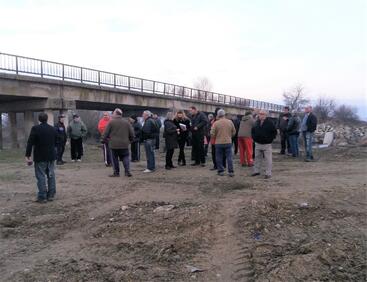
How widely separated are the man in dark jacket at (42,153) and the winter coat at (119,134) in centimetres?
276

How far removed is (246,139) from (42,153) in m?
6.51

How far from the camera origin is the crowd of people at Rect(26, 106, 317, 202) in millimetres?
8656

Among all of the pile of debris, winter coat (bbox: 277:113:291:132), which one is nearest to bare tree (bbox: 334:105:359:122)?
the pile of debris

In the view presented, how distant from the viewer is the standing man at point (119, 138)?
37.3 ft

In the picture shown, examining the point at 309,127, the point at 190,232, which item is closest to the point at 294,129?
the point at 309,127

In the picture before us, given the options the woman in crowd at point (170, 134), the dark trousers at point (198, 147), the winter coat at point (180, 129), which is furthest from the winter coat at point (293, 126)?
the woman in crowd at point (170, 134)

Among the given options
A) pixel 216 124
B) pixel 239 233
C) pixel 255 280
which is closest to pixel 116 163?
pixel 216 124

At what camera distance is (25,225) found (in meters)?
7.16

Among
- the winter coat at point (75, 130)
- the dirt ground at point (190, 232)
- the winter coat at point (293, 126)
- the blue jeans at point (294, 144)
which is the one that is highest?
the winter coat at point (293, 126)

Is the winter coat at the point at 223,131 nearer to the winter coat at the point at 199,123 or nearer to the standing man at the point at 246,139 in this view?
the standing man at the point at 246,139

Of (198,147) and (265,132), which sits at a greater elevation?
(265,132)

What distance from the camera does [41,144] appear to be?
8547mm

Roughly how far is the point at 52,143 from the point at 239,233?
4517 mm

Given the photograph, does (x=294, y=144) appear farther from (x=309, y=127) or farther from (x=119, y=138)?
(x=119, y=138)
